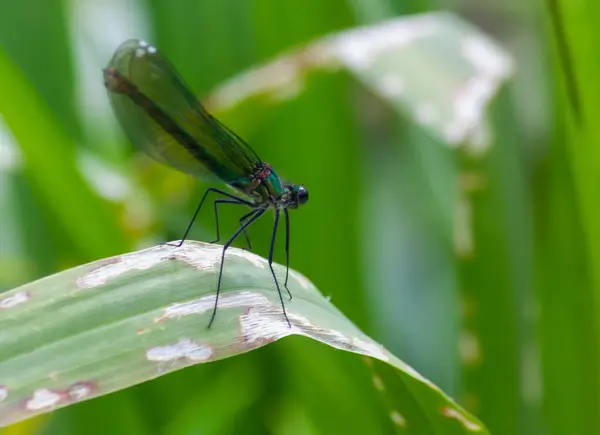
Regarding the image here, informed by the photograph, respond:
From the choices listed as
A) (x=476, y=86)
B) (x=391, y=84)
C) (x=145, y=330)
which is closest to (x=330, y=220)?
(x=391, y=84)

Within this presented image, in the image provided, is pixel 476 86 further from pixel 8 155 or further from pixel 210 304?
pixel 8 155

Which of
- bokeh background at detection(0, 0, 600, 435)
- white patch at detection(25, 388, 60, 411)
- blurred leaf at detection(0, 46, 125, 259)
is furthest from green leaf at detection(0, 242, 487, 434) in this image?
blurred leaf at detection(0, 46, 125, 259)

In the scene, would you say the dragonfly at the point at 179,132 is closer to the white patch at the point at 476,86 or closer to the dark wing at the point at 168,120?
the dark wing at the point at 168,120

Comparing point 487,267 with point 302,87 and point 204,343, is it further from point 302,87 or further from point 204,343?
point 204,343

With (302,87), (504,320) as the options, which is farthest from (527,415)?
(302,87)

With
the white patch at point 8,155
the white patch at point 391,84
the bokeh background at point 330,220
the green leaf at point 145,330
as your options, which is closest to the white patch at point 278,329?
the green leaf at point 145,330

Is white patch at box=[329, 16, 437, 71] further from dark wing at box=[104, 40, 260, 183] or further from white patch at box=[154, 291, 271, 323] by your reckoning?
white patch at box=[154, 291, 271, 323]
